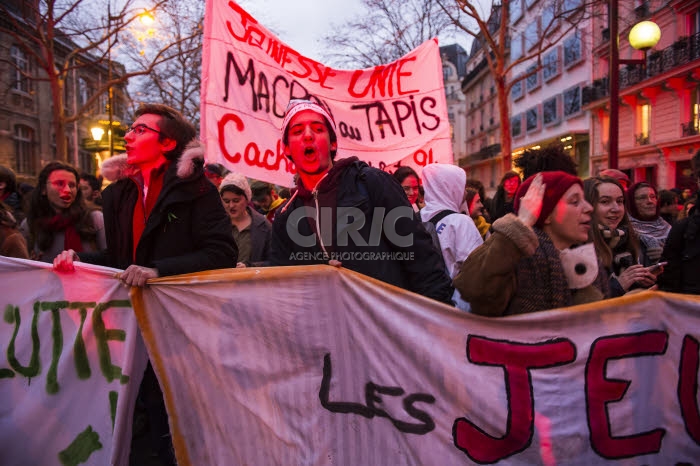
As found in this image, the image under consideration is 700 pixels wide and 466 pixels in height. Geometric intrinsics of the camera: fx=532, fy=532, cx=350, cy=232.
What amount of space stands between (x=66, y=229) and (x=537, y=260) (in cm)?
308

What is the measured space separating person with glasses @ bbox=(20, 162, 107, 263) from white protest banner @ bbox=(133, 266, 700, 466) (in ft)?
4.47

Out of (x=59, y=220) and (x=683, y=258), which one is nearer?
(x=683, y=258)

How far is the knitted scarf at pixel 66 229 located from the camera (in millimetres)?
3611

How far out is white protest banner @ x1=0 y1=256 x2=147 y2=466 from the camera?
2701 millimetres

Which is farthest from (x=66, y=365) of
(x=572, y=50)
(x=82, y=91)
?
(x=82, y=91)


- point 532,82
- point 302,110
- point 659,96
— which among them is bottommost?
point 302,110

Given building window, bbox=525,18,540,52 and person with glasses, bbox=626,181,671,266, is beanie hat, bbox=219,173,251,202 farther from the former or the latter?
building window, bbox=525,18,540,52

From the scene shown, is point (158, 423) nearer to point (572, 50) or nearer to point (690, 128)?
point (690, 128)

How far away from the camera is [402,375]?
234 cm

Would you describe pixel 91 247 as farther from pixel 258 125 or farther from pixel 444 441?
pixel 444 441

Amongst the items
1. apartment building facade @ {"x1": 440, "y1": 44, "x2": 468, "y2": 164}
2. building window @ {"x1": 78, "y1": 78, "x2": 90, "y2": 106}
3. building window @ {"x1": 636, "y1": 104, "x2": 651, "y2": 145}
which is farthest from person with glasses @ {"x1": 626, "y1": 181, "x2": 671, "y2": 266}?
apartment building facade @ {"x1": 440, "y1": 44, "x2": 468, "y2": 164}

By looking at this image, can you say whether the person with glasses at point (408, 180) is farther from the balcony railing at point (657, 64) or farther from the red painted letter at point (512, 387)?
the balcony railing at point (657, 64)

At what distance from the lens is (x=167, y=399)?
2.55 metres

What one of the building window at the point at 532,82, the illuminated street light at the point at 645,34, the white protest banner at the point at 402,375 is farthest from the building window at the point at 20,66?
the building window at the point at 532,82
